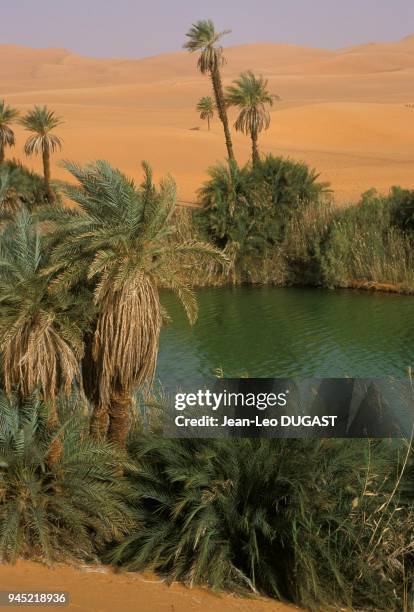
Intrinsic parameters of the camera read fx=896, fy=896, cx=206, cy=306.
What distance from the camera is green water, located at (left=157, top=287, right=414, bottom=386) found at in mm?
19578

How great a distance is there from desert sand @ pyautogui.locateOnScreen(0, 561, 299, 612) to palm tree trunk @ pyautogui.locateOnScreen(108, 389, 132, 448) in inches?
67.1

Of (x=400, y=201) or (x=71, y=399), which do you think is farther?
(x=400, y=201)

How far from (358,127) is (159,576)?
7539 centimetres

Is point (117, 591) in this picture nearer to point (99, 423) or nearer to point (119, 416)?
point (119, 416)

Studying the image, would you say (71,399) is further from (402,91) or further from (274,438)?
(402,91)

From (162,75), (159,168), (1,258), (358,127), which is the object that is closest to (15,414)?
(1,258)

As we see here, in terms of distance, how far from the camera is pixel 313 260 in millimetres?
29891

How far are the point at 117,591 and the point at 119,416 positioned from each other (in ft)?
7.27

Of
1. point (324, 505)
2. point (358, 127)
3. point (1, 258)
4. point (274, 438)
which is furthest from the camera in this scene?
point (358, 127)

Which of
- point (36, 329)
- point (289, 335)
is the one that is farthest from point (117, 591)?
point (289, 335)

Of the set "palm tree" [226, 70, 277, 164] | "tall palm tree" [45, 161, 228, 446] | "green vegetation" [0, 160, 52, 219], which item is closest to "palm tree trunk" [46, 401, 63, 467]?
"tall palm tree" [45, 161, 228, 446]

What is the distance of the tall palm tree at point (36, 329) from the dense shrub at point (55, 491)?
0.21 metres

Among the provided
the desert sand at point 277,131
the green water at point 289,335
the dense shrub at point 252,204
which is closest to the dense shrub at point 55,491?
the green water at point 289,335

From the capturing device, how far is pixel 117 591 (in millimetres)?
8453
